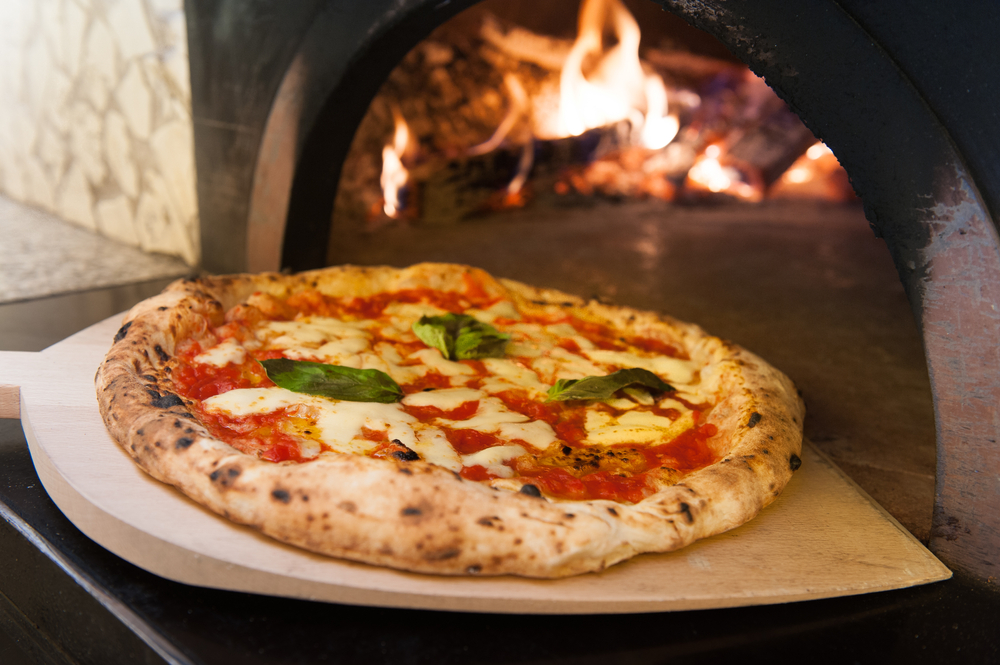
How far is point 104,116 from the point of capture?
14.3 feet

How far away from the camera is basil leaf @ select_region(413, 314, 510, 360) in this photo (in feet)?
7.48

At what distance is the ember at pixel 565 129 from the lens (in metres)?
6.30

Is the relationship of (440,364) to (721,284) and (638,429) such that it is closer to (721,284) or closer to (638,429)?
(638,429)

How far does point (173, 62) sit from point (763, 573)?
383 cm

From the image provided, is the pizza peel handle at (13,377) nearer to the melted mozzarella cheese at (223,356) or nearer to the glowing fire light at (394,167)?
the melted mozzarella cheese at (223,356)

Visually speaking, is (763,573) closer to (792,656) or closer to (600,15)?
(792,656)

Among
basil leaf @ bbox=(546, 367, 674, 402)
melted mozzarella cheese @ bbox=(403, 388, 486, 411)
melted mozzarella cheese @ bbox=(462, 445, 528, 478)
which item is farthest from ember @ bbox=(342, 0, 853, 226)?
melted mozzarella cheese @ bbox=(462, 445, 528, 478)

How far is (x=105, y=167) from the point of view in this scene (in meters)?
4.48

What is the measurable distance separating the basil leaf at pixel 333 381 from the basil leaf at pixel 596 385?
0.45 meters

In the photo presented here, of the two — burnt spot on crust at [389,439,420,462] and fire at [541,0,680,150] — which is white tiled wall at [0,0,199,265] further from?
fire at [541,0,680,150]

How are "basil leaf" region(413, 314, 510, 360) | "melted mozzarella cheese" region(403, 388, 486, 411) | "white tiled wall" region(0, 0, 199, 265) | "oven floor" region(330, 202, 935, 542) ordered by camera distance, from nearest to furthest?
"melted mozzarella cheese" region(403, 388, 486, 411) → "basil leaf" region(413, 314, 510, 360) → "oven floor" region(330, 202, 935, 542) → "white tiled wall" region(0, 0, 199, 265)

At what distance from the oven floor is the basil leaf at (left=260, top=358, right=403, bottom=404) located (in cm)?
153

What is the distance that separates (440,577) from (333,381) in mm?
726

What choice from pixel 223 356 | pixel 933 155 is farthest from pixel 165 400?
pixel 933 155
